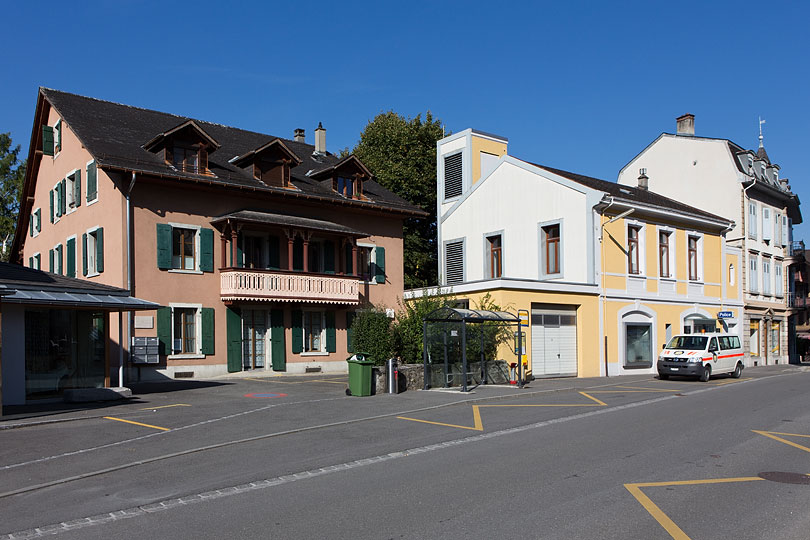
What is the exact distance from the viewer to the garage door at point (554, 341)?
86.8ft

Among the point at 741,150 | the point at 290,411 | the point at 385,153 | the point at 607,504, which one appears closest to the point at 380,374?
the point at 290,411

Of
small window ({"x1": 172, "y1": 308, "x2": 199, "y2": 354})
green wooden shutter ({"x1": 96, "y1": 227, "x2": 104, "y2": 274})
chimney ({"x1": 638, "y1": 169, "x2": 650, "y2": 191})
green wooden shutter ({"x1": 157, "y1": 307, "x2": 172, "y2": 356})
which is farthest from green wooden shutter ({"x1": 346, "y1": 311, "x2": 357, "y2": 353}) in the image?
chimney ({"x1": 638, "y1": 169, "x2": 650, "y2": 191})

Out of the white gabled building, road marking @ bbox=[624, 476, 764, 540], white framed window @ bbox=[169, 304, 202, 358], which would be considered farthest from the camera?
the white gabled building

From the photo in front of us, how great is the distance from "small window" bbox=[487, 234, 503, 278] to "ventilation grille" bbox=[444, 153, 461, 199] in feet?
12.7

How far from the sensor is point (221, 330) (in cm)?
2644

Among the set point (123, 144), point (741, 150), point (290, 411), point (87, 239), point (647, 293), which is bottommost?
point (290, 411)

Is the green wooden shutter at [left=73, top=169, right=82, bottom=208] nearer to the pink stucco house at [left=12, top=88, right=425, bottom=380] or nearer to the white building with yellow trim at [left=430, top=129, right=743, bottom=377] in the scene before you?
the pink stucco house at [left=12, top=88, right=425, bottom=380]

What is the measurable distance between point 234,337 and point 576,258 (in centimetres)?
1386

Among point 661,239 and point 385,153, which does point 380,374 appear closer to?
point 661,239

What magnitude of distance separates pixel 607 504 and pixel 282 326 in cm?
2191

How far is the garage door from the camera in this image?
1042 inches

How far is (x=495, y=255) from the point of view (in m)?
33.4

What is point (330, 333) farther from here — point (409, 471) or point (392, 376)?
point (409, 471)

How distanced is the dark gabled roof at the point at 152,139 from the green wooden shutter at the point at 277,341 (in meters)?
4.88
